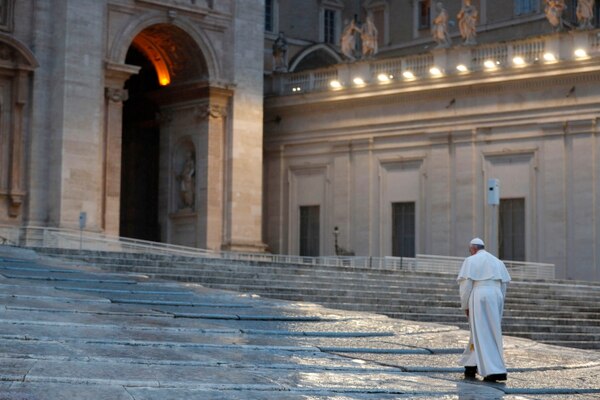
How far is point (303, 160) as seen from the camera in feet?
143

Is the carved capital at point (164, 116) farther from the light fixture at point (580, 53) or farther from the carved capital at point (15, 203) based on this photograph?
the light fixture at point (580, 53)

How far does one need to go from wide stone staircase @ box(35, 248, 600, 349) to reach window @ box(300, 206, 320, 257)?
12298mm

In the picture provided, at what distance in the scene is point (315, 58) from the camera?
1992 inches

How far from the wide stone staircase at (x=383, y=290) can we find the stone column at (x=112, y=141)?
31.4ft

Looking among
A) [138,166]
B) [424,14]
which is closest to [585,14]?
[424,14]

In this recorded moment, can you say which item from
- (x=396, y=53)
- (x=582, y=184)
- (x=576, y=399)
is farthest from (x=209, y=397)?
(x=396, y=53)

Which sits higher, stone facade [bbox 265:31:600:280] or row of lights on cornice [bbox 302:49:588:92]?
row of lights on cornice [bbox 302:49:588:92]

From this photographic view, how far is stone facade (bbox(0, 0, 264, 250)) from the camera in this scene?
3600 cm

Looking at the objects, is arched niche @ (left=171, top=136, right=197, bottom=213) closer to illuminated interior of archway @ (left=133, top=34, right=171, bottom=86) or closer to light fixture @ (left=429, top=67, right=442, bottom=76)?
illuminated interior of archway @ (left=133, top=34, right=171, bottom=86)

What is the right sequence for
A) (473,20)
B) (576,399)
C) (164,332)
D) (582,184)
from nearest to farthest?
(576,399)
(164,332)
(582,184)
(473,20)

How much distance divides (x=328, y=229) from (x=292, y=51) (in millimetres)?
10309

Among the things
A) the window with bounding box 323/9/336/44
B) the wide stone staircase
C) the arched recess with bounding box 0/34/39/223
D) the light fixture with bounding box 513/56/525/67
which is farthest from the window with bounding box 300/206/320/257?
the wide stone staircase

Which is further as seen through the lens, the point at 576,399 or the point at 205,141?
the point at 205,141

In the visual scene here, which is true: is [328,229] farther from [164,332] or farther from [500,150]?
[164,332]
